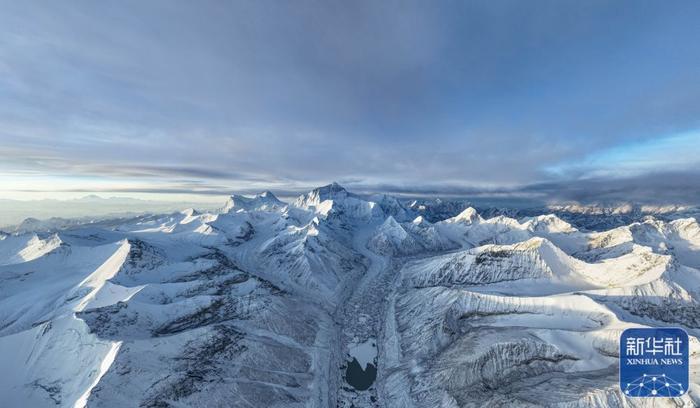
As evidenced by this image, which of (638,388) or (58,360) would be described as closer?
(638,388)

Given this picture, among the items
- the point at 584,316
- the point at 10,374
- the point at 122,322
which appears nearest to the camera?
the point at 10,374

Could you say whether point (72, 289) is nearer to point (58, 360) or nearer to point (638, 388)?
point (58, 360)

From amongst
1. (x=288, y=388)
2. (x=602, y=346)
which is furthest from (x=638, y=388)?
(x=288, y=388)
